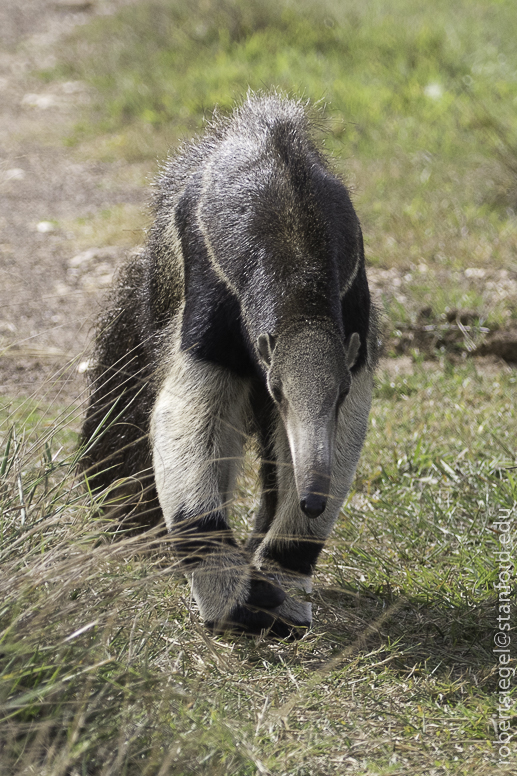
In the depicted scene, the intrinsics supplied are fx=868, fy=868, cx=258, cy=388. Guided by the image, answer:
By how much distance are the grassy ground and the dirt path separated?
0.45 meters

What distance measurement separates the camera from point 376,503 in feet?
13.2

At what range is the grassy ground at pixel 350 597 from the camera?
226 cm

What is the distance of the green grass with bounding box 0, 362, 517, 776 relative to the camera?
7.25ft

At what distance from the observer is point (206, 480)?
319cm

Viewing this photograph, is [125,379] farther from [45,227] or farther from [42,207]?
[42,207]

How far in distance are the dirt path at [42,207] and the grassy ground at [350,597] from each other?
1.46ft

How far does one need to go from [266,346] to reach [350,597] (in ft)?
4.46

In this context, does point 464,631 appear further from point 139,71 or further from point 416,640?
point 139,71

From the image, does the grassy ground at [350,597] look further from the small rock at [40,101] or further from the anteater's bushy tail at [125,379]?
the small rock at [40,101]

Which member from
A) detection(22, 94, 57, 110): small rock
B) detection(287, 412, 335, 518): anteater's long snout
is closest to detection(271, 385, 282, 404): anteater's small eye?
detection(287, 412, 335, 518): anteater's long snout

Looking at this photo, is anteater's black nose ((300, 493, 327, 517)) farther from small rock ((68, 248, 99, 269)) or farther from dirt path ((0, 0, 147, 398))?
small rock ((68, 248, 99, 269))

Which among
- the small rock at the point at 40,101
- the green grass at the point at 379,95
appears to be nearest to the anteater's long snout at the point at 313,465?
the green grass at the point at 379,95

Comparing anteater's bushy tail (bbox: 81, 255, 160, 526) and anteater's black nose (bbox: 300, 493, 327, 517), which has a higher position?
anteater's black nose (bbox: 300, 493, 327, 517)

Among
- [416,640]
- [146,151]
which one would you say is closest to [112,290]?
[416,640]
